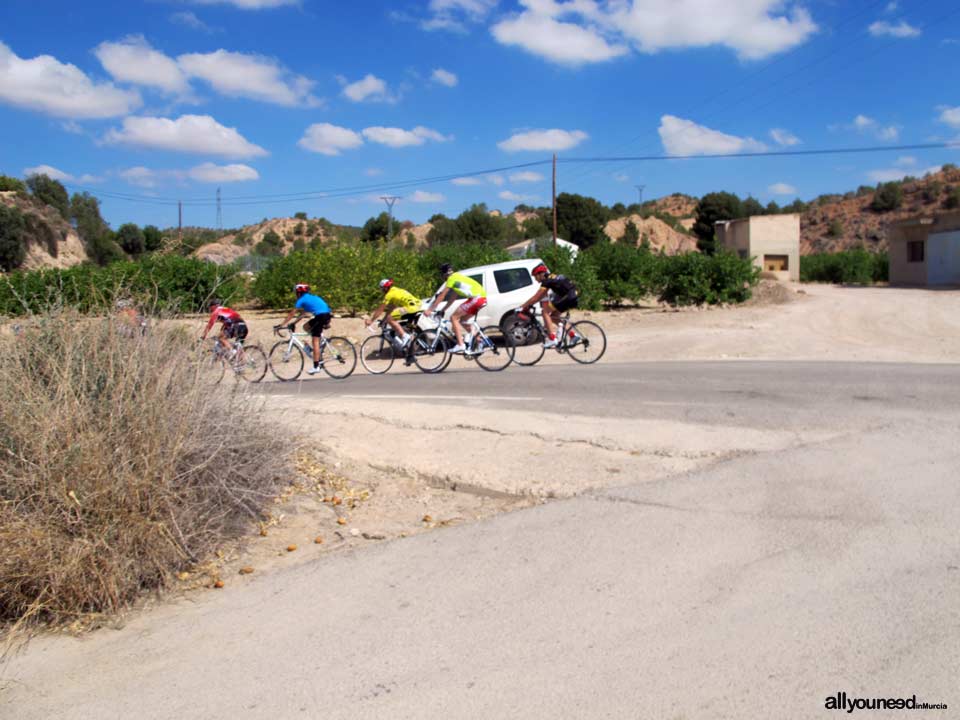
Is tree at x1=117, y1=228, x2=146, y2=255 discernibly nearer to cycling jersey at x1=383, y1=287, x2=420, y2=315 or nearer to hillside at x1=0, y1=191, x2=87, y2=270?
hillside at x1=0, y1=191, x2=87, y2=270

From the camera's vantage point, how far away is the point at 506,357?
47.2 ft

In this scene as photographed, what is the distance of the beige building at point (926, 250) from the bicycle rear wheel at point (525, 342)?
2570cm

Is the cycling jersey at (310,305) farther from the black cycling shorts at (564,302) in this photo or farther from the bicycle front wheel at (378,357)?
the black cycling shorts at (564,302)

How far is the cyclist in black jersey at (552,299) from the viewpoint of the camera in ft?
44.0

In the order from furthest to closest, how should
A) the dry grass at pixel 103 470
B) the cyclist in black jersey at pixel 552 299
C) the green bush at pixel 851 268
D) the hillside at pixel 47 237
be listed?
the green bush at pixel 851 268 → the hillside at pixel 47 237 → the cyclist in black jersey at pixel 552 299 → the dry grass at pixel 103 470

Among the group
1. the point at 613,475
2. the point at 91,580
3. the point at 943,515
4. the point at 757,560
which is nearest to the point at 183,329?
the point at 91,580

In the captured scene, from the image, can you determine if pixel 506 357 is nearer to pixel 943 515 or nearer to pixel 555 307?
pixel 555 307

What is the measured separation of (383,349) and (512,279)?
166 inches

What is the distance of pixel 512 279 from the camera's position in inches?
709

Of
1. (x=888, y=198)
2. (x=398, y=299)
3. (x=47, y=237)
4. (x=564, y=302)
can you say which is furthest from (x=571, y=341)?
(x=888, y=198)

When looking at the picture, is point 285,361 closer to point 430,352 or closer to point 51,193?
point 430,352

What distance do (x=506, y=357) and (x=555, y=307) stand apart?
136cm

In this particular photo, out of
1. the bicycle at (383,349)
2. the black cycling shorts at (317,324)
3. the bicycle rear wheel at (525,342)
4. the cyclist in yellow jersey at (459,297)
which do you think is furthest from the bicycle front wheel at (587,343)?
the black cycling shorts at (317,324)

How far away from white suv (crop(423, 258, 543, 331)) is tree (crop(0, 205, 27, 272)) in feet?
96.3
